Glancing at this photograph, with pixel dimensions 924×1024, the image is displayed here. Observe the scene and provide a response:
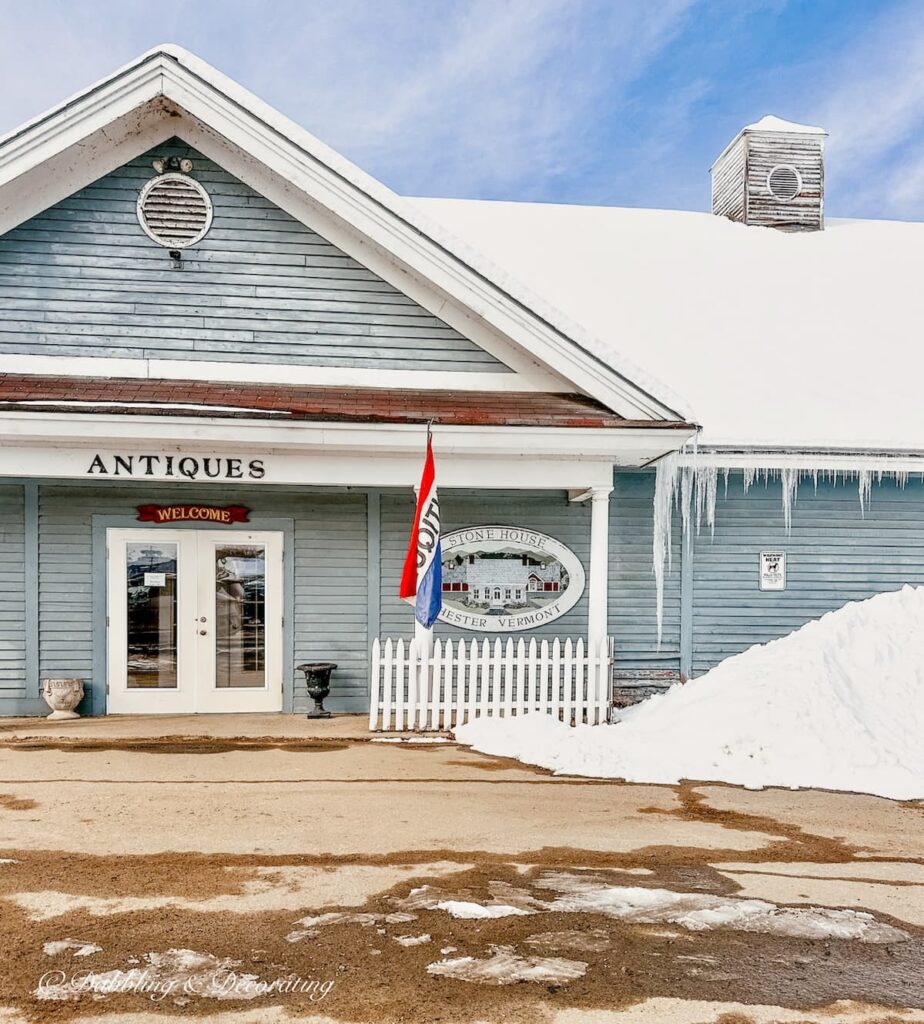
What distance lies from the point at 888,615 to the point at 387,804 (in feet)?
20.0

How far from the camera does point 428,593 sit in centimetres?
862

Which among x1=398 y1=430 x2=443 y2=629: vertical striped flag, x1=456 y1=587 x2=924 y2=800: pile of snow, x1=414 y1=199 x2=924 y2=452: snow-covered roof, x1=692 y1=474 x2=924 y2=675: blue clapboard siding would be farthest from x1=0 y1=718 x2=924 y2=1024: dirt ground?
x1=414 y1=199 x2=924 y2=452: snow-covered roof

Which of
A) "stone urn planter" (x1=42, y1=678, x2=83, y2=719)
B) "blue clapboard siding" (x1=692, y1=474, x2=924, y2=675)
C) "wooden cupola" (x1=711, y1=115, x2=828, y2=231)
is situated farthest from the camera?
"wooden cupola" (x1=711, y1=115, x2=828, y2=231)

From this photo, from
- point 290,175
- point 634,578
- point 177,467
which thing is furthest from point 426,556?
point 290,175

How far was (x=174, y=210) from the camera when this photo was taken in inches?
385

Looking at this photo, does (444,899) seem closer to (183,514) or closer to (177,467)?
(177,467)

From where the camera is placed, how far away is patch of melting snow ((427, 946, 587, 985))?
11.7ft

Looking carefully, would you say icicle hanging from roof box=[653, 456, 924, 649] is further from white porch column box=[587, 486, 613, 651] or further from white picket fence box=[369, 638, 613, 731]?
white picket fence box=[369, 638, 613, 731]

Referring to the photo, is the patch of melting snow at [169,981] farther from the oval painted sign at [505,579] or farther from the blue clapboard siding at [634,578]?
the blue clapboard siding at [634,578]

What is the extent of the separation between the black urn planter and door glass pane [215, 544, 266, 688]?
0.76 meters

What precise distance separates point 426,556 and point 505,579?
2206 millimetres

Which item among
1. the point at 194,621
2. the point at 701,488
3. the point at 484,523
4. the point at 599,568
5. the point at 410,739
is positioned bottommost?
the point at 410,739

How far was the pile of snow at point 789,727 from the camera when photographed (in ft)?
24.4

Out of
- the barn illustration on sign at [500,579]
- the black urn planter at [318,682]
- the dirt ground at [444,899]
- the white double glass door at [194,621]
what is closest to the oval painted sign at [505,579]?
the barn illustration on sign at [500,579]
